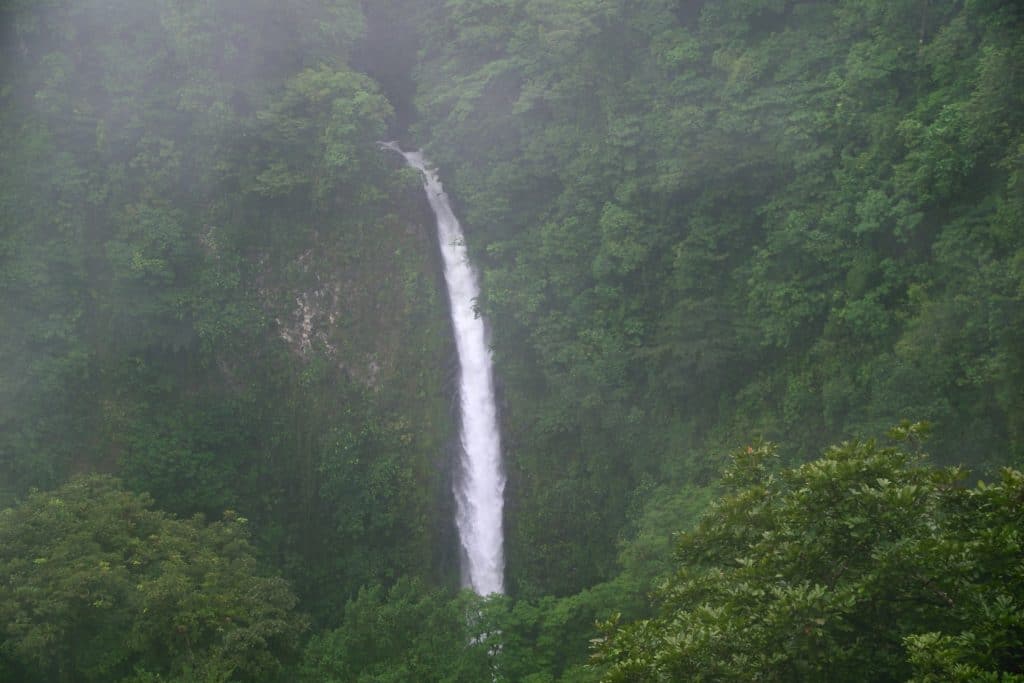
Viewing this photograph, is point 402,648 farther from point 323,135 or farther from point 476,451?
point 323,135

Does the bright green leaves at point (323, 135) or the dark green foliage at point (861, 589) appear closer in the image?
the dark green foliage at point (861, 589)

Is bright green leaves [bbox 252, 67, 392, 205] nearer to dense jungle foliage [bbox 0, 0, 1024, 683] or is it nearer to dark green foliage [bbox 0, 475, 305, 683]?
dense jungle foliage [bbox 0, 0, 1024, 683]

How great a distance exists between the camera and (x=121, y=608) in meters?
15.1

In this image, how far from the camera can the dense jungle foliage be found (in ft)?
51.1

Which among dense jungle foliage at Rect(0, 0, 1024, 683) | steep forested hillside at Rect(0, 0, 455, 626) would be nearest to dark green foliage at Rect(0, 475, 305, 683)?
dense jungle foliage at Rect(0, 0, 1024, 683)

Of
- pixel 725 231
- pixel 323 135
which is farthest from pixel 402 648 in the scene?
pixel 323 135

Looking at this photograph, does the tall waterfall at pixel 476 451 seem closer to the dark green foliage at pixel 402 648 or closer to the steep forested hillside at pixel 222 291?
the steep forested hillside at pixel 222 291

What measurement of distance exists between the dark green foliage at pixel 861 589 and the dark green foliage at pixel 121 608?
7.68 metres

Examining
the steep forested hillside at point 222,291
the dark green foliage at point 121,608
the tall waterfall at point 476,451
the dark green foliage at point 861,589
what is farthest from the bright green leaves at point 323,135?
the dark green foliage at point 861,589

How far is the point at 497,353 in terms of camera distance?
2283 centimetres

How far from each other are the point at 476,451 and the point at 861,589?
48.9 feet

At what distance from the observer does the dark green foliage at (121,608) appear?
567 inches

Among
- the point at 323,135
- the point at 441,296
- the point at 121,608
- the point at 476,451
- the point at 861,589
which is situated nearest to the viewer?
the point at 861,589

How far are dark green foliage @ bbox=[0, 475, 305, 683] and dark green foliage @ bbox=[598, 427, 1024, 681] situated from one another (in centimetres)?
768
